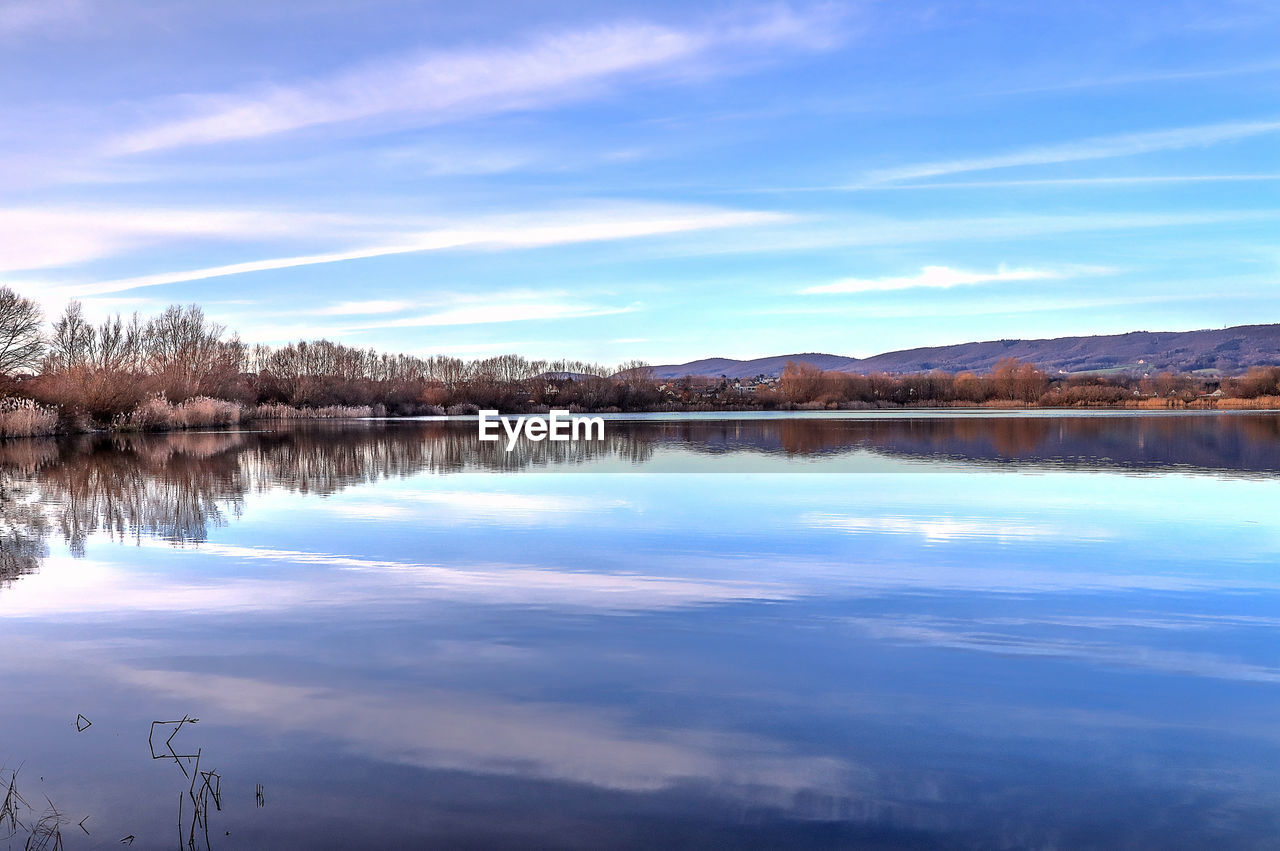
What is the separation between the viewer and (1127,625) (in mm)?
5398

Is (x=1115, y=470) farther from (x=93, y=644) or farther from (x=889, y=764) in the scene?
(x=93, y=644)

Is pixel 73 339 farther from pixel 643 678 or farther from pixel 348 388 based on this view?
pixel 643 678

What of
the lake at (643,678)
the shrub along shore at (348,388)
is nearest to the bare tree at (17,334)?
the shrub along shore at (348,388)

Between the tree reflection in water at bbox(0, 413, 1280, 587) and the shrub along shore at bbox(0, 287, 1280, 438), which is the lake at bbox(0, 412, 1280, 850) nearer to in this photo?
the tree reflection in water at bbox(0, 413, 1280, 587)

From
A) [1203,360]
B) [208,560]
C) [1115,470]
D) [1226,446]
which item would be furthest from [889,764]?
[1203,360]

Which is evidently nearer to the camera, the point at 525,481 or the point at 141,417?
the point at 525,481

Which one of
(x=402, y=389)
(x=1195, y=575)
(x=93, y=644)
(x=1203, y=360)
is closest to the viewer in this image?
(x=93, y=644)

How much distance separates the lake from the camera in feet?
10.0

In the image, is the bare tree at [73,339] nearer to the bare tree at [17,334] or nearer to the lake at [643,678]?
the bare tree at [17,334]

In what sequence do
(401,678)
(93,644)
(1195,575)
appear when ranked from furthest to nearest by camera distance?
(1195,575) < (93,644) < (401,678)

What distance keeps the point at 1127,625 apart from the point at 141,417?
31177 mm

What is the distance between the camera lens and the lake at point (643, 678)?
120 inches

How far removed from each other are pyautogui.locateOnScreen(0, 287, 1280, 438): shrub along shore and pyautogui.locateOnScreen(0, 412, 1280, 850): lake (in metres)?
21.2

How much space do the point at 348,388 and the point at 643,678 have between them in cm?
5402
